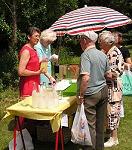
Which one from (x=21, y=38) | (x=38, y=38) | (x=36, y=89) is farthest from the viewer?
(x=21, y=38)

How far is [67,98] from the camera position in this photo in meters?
5.04

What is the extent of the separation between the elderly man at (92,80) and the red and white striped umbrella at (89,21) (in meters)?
1.70

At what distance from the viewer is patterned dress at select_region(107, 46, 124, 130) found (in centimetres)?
533

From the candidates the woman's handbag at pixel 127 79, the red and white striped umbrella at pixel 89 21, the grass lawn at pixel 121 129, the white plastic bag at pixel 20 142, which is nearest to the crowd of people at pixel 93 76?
the grass lawn at pixel 121 129

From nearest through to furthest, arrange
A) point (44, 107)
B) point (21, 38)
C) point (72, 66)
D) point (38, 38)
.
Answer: point (44, 107), point (38, 38), point (72, 66), point (21, 38)

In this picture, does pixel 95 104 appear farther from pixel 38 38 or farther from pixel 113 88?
pixel 38 38

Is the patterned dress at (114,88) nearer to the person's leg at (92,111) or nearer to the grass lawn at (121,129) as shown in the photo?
the grass lawn at (121,129)

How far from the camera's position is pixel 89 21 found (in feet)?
21.3

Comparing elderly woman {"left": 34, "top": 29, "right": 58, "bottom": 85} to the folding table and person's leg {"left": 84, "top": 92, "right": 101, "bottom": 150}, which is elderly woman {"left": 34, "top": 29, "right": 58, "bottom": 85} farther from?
person's leg {"left": 84, "top": 92, "right": 101, "bottom": 150}

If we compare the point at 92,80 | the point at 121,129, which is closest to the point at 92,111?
the point at 92,80

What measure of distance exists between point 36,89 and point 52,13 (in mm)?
9417

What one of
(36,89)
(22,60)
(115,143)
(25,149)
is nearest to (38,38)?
(22,60)

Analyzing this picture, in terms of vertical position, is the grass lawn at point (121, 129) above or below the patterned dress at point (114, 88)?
below

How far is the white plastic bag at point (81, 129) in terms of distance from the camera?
461 centimetres
